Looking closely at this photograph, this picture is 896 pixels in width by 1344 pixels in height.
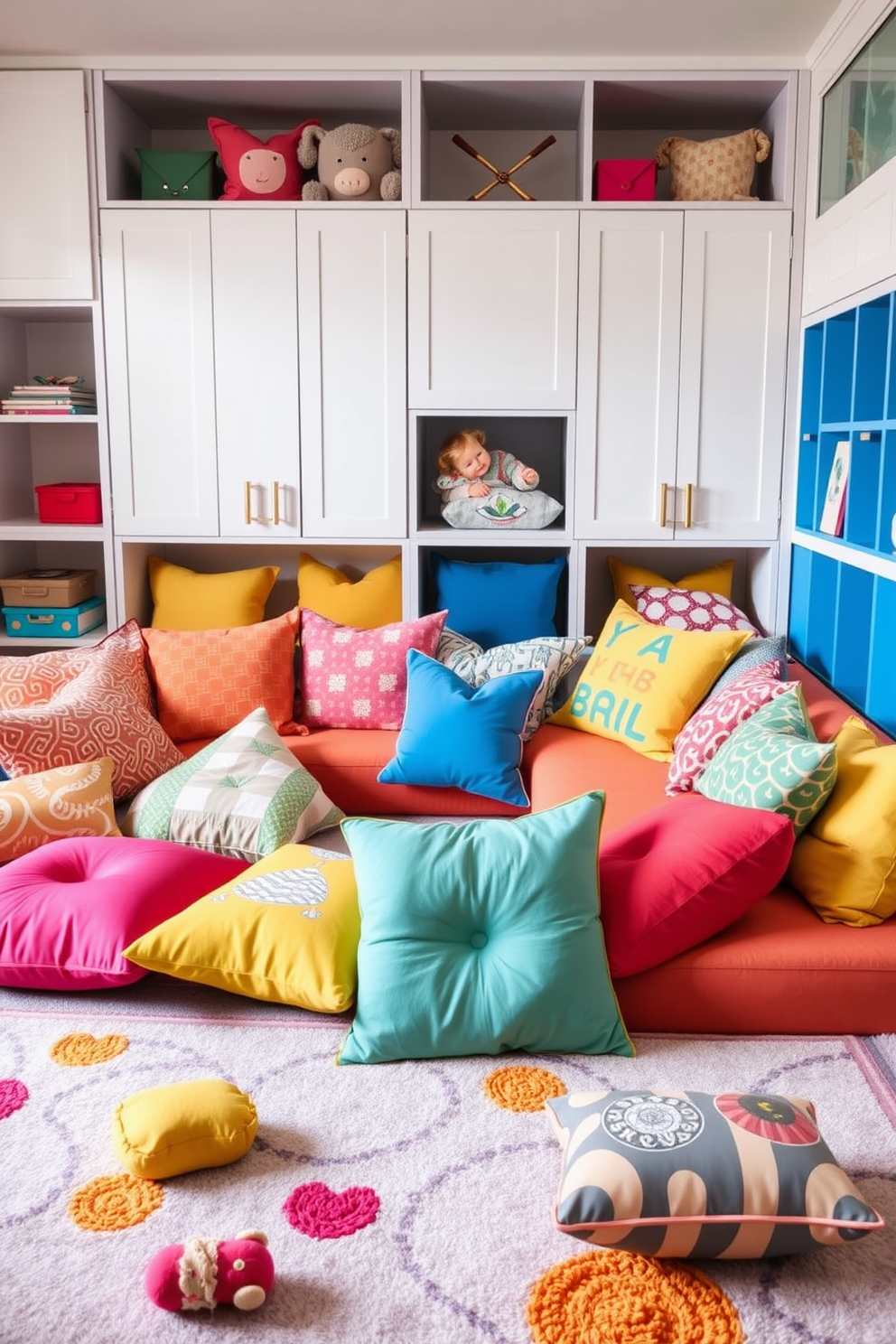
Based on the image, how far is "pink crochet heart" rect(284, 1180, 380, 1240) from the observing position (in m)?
1.53

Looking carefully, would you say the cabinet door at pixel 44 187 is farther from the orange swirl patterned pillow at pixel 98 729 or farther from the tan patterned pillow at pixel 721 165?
the tan patterned pillow at pixel 721 165

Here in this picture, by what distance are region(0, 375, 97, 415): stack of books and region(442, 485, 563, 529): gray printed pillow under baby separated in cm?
125

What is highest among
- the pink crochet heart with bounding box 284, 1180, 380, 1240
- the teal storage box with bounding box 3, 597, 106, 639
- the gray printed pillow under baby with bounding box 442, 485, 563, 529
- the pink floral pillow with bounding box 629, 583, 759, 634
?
the gray printed pillow under baby with bounding box 442, 485, 563, 529

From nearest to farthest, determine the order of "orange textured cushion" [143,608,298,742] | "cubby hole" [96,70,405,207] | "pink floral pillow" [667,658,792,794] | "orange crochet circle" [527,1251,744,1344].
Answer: "orange crochet circle" [527,1251,744,1344], "pink floral pillow" [667,658,792,794], "orange textured cushion" [143,608,298,742], "cubby hole" [96,70,405,207]

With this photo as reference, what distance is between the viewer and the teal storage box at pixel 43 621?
12.6ft

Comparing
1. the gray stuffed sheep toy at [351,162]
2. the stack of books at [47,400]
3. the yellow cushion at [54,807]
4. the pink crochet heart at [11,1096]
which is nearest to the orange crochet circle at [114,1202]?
the pink crochet heart at [11,1096]

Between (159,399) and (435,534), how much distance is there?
3.17 ft

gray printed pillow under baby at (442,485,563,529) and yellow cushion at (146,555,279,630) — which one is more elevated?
gray printed pillow under baby at (442,485,563,529)

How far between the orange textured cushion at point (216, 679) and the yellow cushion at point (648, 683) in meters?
0.83

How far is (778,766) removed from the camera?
2.25m

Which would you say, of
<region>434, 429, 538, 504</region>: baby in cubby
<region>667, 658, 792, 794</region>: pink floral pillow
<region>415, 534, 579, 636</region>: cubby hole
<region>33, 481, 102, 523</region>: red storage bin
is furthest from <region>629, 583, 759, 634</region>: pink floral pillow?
<region>33, 481, 102, 523</region>: red storage bin

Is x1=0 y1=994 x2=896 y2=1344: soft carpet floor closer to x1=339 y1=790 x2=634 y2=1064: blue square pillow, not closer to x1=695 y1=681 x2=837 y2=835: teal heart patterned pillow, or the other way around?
x1=339 y1=790 x2=634 y2=1064: blue square pillow

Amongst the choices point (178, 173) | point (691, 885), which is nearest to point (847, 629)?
point (691, 885)

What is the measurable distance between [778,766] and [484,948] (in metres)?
0.68
